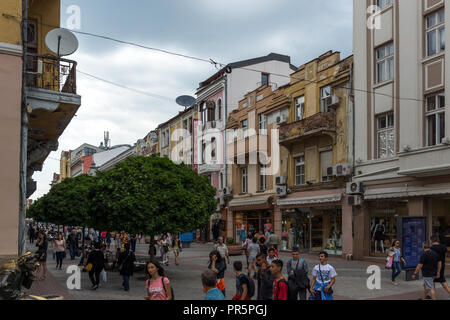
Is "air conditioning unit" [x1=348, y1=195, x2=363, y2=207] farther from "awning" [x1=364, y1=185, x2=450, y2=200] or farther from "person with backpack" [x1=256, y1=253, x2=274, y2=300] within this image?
"person with backpack" [x1=256, y1=253, x2=274, y2=300]

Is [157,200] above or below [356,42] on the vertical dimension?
below

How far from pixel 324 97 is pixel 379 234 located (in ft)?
27.1

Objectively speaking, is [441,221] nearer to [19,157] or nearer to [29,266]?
[19,157]

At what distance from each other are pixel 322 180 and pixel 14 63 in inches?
762

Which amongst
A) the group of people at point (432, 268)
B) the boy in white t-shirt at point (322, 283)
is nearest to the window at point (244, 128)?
the group of people at point (432, 268)

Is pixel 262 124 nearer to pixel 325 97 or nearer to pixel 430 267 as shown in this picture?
pixel 325 97

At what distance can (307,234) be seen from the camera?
95.1ft

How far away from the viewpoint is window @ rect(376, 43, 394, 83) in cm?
2239

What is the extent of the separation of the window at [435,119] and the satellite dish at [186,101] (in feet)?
89.0

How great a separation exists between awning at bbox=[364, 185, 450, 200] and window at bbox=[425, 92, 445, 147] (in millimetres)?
1836

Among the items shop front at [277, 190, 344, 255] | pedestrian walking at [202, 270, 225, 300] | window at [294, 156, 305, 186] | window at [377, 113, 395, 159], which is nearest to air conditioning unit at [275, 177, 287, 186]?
window at [294, 156, 305, 186]

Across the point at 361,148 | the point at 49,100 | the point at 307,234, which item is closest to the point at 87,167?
the point at 307,234

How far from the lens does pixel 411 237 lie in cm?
1656

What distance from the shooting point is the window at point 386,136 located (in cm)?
2214
